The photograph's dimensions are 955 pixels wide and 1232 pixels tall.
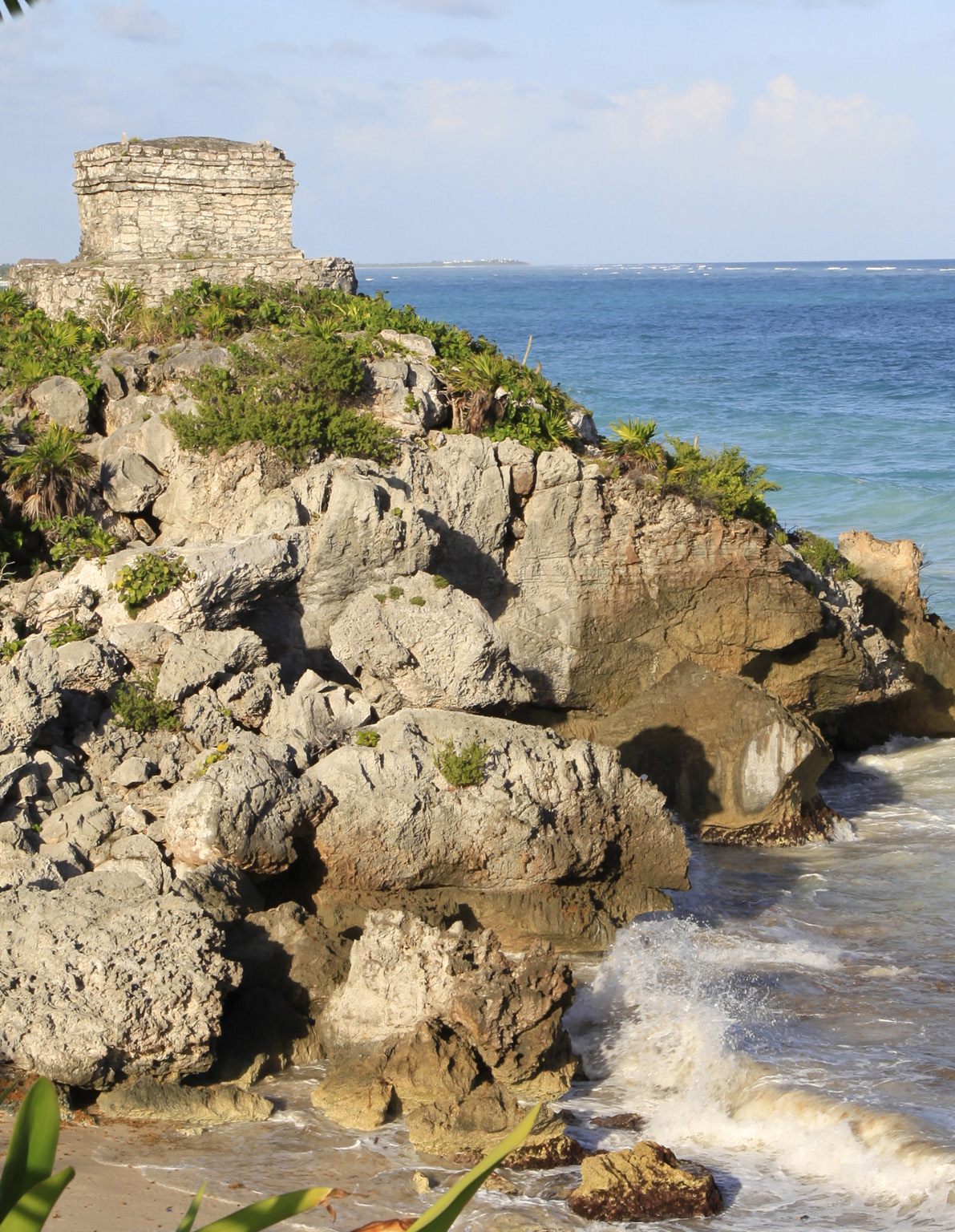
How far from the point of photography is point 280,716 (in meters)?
12.9

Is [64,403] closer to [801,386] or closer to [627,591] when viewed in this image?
[627,591]

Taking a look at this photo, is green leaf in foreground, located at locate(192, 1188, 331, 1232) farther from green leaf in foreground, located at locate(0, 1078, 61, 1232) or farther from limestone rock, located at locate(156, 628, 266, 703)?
limestone rock, located at locate(156, 628, 266, 703)

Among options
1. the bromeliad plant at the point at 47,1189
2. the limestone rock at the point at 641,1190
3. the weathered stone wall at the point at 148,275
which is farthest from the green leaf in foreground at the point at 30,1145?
the weathered stone wall at the point at 148,275

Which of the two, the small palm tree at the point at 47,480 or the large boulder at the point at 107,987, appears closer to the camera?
the large boulder at the point at 107,987

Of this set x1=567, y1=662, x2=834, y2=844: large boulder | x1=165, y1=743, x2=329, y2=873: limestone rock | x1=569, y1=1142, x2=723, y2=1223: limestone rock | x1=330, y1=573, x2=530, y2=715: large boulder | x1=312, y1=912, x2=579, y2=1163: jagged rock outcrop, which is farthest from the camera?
x1=567, y1=662, x2=834, y2=844: large boulder

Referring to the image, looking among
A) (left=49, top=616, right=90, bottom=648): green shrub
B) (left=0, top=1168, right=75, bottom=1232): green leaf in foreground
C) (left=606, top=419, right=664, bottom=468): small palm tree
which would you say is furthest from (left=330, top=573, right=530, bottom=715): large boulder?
(left=0, top=1168, right=75, bottom=1232): green leaf in foreground

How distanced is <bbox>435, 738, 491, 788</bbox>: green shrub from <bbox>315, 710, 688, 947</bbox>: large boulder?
3.0 inches

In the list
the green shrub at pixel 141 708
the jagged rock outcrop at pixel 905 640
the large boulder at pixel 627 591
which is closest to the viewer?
the green shrub at pixel 141 708

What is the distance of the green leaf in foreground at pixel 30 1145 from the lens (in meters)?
2.03

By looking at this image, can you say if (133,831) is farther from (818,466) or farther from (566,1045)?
(818,466)

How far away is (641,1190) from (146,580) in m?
8.25

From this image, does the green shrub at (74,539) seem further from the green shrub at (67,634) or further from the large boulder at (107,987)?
the large boulder at (107,987)

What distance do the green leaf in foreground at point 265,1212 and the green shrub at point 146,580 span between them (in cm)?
1145

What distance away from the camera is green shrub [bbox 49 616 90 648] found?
42.7 ft
